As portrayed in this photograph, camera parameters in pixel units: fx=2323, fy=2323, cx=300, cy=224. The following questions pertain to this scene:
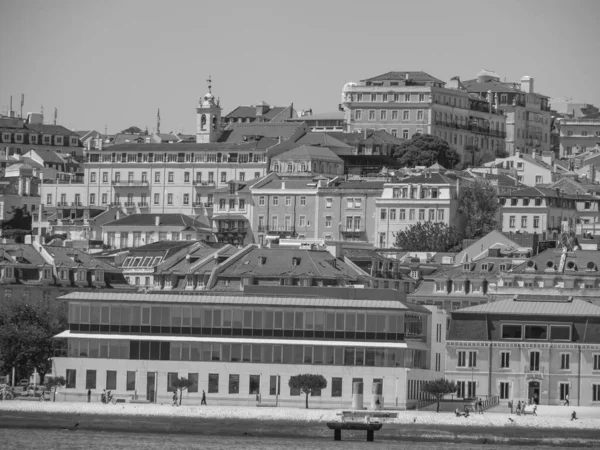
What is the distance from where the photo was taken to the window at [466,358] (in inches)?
4225

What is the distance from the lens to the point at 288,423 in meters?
96.2

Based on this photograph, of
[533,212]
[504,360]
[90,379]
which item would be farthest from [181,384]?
[533,212]

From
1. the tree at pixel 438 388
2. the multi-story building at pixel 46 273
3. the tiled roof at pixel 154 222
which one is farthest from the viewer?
the tiled roof at pixel 154 222

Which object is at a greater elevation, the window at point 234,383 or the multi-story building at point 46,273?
the multi-story building at point 46,273

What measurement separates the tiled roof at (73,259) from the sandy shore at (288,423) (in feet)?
132

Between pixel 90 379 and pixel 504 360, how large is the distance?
1913 cm

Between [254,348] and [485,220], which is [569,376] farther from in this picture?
[485,220]

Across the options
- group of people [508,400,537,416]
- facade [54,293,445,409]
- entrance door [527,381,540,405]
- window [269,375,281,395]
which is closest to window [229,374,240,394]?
facade [54,293,445,409]

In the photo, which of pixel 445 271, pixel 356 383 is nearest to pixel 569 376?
pixel 356 383

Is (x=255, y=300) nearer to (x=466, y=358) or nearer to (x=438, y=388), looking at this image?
(x=438, y=388)

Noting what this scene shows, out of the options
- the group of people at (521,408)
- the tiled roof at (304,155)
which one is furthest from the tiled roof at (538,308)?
the tiled roof at (304,155)

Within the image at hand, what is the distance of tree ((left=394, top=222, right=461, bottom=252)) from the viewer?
171250 millimetres

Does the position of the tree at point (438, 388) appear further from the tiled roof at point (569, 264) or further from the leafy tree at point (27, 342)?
the tiled roof at point (569, 264)

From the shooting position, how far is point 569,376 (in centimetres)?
10525
